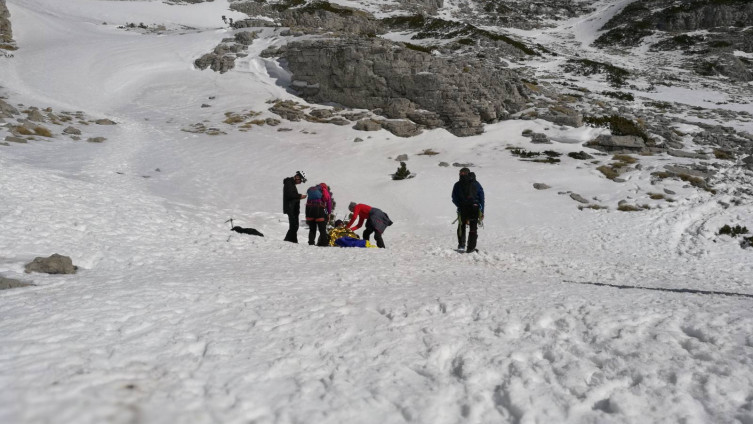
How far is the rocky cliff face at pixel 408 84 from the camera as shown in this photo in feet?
84.0

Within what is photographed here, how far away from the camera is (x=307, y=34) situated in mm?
35000

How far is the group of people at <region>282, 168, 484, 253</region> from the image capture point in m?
10.1

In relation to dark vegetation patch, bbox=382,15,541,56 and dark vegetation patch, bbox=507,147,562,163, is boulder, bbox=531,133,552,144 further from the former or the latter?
dark vegetation patch, bbox=382,15,541,56

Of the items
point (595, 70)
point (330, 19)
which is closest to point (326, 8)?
point (330, 19)

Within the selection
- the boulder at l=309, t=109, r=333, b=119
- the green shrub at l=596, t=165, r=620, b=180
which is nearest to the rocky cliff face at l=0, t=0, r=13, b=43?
the boulder at l=309, t=109, r=333, b=119

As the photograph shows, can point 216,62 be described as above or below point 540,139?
above

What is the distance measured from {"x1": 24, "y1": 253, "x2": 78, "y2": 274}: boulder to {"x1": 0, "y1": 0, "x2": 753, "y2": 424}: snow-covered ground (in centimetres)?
27

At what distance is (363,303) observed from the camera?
5.12m

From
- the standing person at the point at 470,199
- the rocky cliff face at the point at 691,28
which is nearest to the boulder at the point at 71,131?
the standing person at the point at 470,199

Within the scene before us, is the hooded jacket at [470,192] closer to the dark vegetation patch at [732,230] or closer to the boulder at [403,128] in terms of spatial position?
the dark vegetation patch at [732,230]

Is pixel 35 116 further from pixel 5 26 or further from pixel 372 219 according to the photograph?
pixel 5 26

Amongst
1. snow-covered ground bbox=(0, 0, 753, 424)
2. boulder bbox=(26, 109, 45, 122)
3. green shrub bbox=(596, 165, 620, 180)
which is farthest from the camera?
boulder bbox=(26, 109, 45, 122)

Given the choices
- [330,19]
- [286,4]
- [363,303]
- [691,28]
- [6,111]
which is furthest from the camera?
[286,4]

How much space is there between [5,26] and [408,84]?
39805mm
